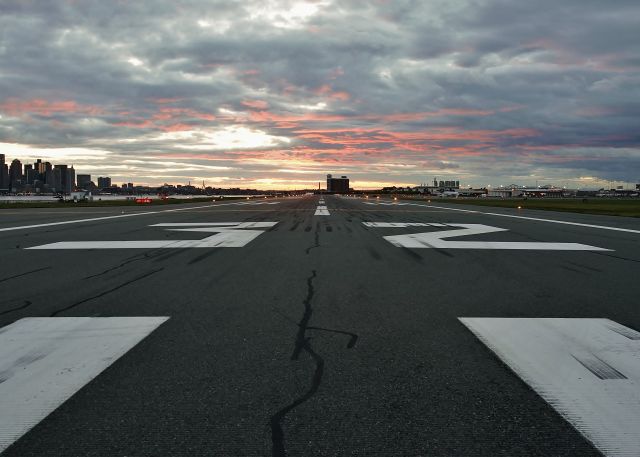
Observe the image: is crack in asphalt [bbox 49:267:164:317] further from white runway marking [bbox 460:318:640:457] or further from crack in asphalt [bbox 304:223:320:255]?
white runway marking [bbox 460:318:640:457]

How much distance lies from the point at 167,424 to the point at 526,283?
6185 mm

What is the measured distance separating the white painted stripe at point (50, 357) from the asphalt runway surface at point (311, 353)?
7 centimetres

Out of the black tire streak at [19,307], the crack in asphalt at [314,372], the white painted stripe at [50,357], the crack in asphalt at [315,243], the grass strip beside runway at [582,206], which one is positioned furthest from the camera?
the grass strip beside runway at [582,206]

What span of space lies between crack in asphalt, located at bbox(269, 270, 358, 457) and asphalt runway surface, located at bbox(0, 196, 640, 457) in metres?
0.01

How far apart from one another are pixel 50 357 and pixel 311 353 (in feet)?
7.43

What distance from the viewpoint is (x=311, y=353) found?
162 inches

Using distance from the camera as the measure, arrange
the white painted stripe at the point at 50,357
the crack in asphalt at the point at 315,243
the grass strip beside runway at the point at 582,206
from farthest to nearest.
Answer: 1. the grass strip beside runway at the point at 582,206
2. the crack in asphalt at the point at 315,243
3. the white painted stripe at the point at 50,357

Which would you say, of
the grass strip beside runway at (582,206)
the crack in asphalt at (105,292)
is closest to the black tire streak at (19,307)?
the crack in asphalt at (105,292)

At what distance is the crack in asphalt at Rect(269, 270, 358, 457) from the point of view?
268 centimetres

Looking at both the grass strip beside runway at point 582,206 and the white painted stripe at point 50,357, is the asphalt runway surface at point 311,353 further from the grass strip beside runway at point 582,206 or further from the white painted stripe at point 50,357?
the grass strip beside runway at point 582,206

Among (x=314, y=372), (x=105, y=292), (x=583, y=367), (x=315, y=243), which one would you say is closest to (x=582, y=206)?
(x=315, y=243)

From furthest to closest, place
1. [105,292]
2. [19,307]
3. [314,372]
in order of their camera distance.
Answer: [105,292], [19,307], [314,372]

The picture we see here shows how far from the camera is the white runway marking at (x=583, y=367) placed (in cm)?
277

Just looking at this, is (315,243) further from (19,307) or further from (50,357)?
(50,357)
